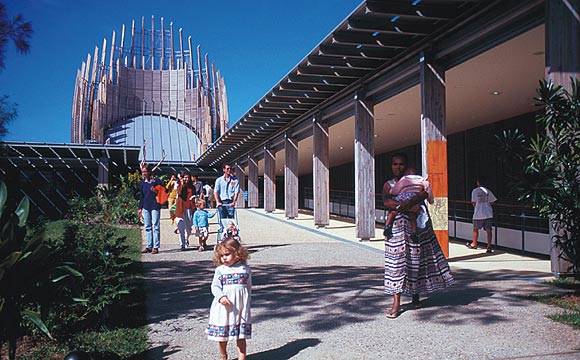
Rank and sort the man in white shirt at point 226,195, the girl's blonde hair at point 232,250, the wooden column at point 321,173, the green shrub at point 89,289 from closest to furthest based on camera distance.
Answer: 1. the girl's blonde hair at point 232,250
2. the green shrub at point 89,289
3. the man in white shirt at point 226,195
4. the wooden column at point 321,173

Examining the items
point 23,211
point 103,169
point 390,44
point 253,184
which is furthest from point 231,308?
point 253,184

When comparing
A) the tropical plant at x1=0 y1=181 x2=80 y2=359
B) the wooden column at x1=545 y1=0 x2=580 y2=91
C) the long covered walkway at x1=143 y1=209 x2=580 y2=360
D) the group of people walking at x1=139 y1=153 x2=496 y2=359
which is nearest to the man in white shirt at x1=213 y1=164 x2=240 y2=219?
the long covered walkway at x1=143 y1=209 x2=580 y2=360

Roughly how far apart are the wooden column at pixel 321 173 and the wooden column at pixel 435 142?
7.02 m

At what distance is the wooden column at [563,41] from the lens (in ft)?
19.9

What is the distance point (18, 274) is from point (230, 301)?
137cm

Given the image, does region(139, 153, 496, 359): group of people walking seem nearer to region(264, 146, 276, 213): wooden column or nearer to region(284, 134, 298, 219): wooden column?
region(284, 134, 298, 219): wooden column

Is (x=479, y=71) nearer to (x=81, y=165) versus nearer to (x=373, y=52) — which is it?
(x=373, y=52)

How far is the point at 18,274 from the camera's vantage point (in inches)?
122

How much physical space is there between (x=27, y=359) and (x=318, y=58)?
27.3ft

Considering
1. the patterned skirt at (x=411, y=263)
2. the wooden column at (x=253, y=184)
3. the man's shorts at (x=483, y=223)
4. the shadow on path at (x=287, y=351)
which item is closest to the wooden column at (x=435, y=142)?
the man's shorts at (x=483, y=223)

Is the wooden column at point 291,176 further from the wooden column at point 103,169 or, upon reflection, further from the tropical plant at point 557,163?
the tropical plant at point 557,163

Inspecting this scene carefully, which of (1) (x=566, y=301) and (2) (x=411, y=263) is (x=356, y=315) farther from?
(1) (x=566, y=301)

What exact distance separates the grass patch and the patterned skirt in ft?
3.33

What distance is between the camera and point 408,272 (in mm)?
4664
